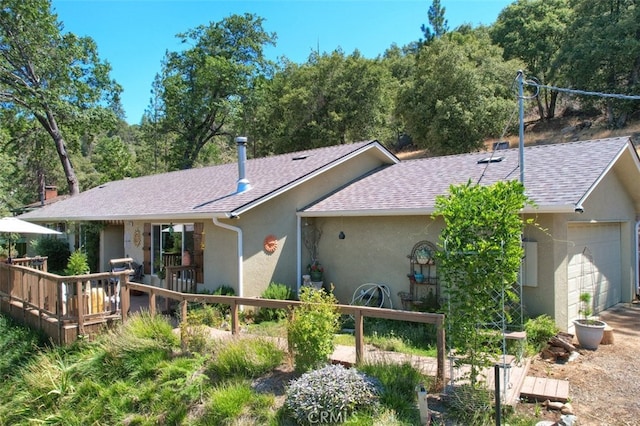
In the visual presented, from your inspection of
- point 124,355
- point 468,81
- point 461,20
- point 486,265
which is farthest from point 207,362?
point 461,20

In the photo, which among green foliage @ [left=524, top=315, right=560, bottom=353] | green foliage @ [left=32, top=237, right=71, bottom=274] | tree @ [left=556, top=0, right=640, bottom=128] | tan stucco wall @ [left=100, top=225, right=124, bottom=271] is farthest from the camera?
tree @ [left=556, top=0, right=640, bottom=128]

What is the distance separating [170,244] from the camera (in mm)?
13086

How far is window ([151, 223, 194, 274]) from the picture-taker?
1212 cm

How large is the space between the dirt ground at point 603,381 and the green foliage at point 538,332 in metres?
0.29

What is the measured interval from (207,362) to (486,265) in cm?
460

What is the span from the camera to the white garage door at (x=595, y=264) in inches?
349

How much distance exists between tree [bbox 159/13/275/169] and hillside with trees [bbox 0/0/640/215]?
0.35ft

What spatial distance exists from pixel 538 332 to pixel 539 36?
112 ft

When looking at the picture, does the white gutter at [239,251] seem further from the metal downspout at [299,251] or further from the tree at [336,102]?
the tree at [336,102]

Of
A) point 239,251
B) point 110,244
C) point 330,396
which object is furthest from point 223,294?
point 110,244

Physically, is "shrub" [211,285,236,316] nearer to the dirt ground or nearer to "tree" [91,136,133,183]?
the dirt ground

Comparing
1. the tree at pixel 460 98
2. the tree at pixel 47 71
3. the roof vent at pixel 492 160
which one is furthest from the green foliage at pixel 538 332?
the tree at pixel 47 71

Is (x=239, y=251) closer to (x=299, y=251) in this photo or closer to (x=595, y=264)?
(x=299, y=251)

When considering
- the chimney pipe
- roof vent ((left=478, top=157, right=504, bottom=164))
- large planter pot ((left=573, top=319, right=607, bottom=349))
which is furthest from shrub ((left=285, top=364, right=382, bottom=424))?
roof vent ((left=478, top=157, right=504, bottom=164))
